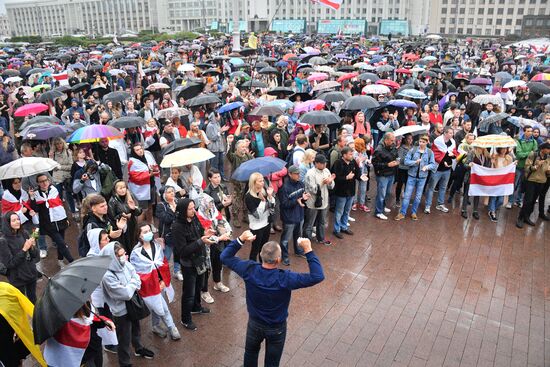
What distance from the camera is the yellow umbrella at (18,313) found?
161 inches

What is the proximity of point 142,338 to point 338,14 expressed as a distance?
113m

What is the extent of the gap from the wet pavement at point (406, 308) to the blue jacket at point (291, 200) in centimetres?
87

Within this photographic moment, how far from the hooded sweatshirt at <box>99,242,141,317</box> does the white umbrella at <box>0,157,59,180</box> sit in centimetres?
255

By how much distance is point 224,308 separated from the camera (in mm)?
6191

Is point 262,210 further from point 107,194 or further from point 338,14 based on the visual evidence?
point 338,14

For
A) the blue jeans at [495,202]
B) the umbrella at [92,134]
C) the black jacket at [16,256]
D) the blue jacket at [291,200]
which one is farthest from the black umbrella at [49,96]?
the blue jeans at [495,202]

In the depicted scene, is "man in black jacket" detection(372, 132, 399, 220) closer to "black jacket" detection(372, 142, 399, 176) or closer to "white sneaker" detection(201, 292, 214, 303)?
"black jacket" detection(372, 142, 399, 176)

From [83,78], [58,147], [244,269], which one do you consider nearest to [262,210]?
[244,269]

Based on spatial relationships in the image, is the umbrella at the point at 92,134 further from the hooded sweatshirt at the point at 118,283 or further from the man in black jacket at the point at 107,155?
the hooded sweatshirt at the point at 118,283

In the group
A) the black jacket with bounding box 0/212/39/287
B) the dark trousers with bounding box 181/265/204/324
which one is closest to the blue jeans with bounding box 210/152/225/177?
the dark trousers with bounding box 181/265/204/324

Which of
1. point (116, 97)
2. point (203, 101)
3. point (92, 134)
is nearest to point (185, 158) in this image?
point (92, 134)

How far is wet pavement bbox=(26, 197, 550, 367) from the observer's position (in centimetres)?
532

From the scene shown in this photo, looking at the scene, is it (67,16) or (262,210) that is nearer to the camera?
(262,210)

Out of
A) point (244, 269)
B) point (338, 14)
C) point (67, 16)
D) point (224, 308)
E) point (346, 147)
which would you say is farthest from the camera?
point (67, 16)
